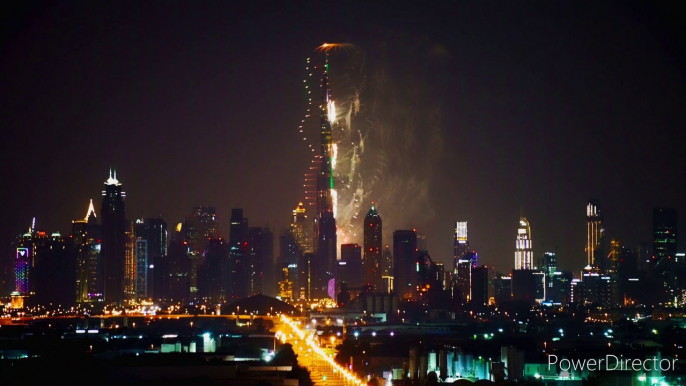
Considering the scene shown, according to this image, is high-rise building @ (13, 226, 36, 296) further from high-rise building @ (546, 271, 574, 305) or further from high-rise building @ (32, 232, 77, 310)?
high-rise building @ (546, 271, 574, 305)

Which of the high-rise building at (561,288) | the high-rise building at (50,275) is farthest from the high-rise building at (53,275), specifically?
the high-rise building at (561,288)

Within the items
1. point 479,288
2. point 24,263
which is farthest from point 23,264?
point 479,288

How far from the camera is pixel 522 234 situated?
177750mm

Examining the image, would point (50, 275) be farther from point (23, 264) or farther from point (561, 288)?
point (561, 288)

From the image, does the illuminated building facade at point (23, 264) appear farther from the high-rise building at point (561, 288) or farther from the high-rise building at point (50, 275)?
the high-rise building at point (561, 288)

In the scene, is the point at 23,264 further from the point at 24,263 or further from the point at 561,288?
the point at 561,288

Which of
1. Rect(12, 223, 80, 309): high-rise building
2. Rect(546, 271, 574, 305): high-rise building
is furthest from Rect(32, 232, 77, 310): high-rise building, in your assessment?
Rect(546, 271, 574, 305): high-rise building

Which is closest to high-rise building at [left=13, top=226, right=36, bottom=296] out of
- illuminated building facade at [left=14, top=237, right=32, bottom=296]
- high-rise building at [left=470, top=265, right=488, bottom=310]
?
illuminated building facade at [left=14, top=237, right=32, bottom=296]

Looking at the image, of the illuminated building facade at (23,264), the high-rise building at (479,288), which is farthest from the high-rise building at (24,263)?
the high-rise building at (479,288)

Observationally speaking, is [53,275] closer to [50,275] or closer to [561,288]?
[50,275]

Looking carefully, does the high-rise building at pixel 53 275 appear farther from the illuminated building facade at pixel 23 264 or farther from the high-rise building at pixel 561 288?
the high-rise building at pixel 561 288

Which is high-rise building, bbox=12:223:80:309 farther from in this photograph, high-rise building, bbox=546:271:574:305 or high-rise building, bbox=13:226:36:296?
high-rise building, bbox=546:271:574:305

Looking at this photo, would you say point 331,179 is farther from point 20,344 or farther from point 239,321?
point 20,344

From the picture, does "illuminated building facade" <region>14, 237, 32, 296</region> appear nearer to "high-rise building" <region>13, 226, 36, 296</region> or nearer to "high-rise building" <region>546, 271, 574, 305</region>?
"high-rise building" <region>13, 226, 36, 296</region>
